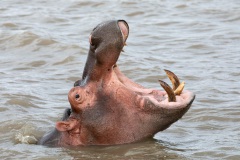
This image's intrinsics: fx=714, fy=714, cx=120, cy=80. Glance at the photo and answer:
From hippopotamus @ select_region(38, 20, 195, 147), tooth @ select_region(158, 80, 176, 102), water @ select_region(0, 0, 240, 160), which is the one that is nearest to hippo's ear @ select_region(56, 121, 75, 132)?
hippopotamus @ select_region(38, 20, 195, 147)

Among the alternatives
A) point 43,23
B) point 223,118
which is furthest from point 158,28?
point 223,118

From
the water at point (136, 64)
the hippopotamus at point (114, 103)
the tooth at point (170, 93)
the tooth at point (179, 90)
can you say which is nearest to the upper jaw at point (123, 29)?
the hippopotamus at point (114, 103)

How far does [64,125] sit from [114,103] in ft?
1.57

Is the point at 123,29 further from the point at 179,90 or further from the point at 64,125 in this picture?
the point at 64,125

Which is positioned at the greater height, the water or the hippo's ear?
the hippo's ear

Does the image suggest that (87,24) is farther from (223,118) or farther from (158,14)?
(223,118)

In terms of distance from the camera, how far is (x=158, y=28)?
1252 cm

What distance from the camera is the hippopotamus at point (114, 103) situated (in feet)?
18.3

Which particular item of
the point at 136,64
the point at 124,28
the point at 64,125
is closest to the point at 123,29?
the point at 124,28

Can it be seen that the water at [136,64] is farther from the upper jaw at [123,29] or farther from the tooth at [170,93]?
the upper jaw at [123,29]

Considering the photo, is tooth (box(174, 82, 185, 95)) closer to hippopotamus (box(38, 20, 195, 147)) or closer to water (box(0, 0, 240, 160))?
hippopotamus (box(38, 20, 195, 147))

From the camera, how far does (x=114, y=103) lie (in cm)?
573

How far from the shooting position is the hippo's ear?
586 centimetres

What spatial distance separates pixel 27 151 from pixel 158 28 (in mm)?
6580
